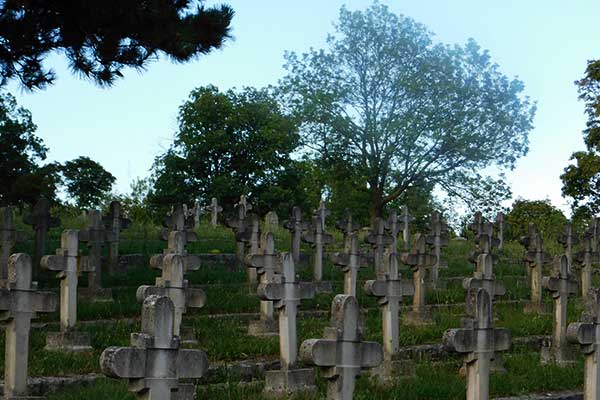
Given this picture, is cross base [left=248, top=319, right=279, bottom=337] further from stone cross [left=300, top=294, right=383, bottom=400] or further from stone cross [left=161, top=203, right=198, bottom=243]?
stone cross [left=300, top=294, right=383, bottom=400]

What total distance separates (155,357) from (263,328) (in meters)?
6.49

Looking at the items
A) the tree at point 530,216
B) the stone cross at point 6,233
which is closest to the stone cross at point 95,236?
the stone cross at point 6,233

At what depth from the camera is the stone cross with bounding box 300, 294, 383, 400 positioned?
7.54 meters

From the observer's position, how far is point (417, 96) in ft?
127

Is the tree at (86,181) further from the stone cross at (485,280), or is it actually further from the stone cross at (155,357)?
the stone cross at (155,357)

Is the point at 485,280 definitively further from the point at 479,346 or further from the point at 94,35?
the point at 94,35

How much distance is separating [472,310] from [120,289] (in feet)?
29.2

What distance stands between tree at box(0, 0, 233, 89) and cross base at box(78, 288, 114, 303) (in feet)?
11.5

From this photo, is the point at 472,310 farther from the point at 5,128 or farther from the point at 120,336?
the point at 5,128

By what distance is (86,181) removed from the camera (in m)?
50.0

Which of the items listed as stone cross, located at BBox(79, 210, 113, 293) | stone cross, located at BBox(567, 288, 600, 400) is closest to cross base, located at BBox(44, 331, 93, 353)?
stone cross, located at BBox(79, 210, 113, 293)

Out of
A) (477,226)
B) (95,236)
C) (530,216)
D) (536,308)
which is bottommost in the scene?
(536,308)

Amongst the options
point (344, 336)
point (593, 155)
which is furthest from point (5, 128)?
point (344, 336)

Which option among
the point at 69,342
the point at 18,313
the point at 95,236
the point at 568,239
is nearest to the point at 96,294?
the point at 95,236
